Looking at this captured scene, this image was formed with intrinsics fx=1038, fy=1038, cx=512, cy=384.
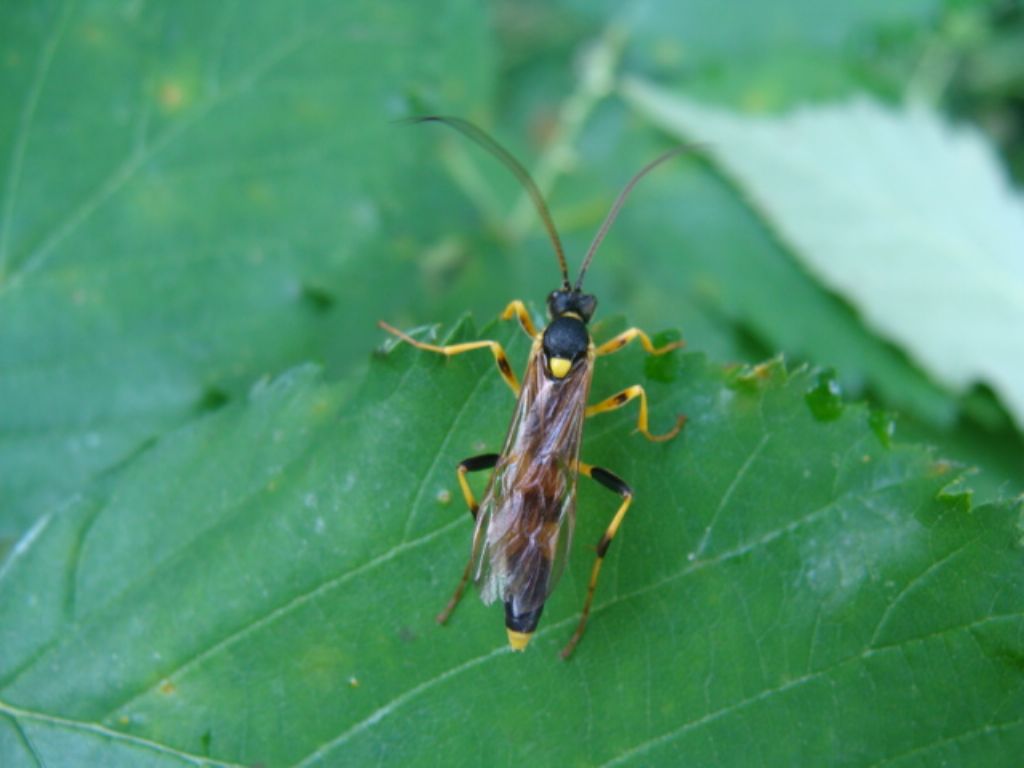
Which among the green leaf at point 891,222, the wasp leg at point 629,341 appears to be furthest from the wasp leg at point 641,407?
the green leaf at point 891,222

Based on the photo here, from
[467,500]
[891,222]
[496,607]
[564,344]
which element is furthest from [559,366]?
[891,222]

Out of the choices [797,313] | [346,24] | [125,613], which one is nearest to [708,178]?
[797,313]

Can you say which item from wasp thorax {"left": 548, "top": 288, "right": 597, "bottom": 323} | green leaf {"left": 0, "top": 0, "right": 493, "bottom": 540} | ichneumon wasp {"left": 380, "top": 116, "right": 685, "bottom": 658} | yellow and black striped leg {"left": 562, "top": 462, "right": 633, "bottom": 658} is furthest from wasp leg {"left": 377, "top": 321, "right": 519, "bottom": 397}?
green leaf {"left": 0, "top": 0, "right": 493, "bottom": 540}

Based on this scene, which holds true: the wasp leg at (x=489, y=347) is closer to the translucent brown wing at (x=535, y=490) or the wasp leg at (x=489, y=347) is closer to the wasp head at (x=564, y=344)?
the translucent brown wing at (x=535, y=490)

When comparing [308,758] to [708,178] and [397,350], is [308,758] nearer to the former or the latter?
[397,350]

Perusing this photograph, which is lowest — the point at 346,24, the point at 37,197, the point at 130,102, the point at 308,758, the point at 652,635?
the point at 308,758
